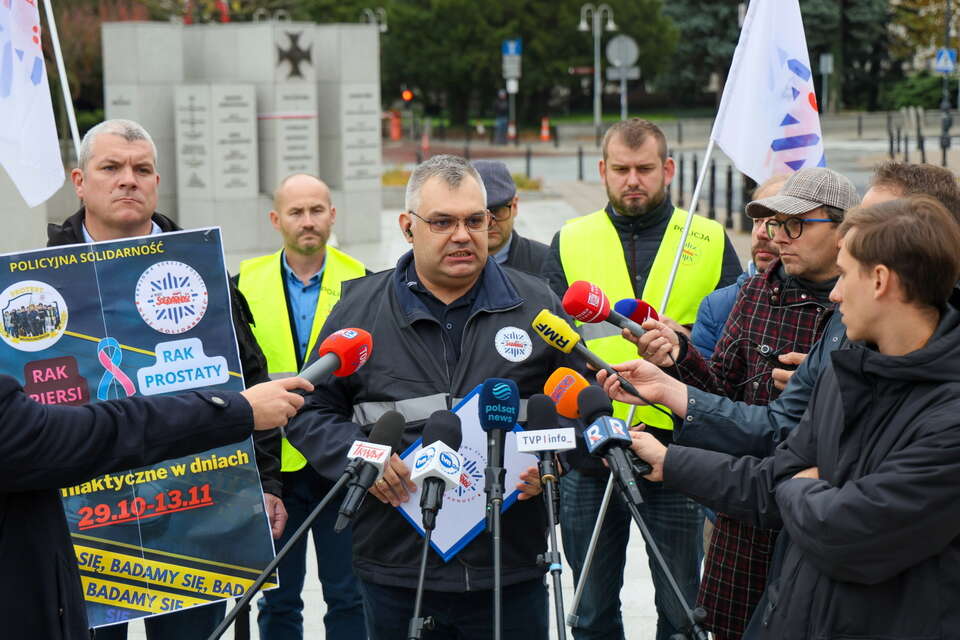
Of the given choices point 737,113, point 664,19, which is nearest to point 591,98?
point 664,19

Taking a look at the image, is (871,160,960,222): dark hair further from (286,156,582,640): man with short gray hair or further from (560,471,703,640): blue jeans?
(560,471,703,640): blue jeans

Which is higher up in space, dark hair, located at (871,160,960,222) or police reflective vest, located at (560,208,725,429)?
dark hair, located at (871,160,960,222)

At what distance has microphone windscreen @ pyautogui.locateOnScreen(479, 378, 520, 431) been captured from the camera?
328 centimetres

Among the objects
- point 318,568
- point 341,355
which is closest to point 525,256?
point 318,568

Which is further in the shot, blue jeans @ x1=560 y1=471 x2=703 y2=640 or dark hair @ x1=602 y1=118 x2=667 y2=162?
dark hair @ x1=602 y1=118 x2=667 y2=162

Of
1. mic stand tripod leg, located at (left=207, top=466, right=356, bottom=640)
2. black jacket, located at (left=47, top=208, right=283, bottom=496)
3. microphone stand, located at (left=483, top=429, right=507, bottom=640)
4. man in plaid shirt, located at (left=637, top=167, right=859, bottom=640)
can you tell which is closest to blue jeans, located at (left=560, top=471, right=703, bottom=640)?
man in plaid shirt, located at (left=637, top=167, right=859, bottom=640)

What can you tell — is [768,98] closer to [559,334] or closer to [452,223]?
[452,223]

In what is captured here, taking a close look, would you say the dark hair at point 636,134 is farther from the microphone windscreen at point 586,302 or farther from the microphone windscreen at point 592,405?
the microphone windscreen at point 592,405

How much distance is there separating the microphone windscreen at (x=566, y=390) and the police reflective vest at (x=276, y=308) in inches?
76.5

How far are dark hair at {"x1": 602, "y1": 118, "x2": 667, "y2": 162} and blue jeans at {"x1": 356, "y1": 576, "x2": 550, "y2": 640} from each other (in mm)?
2242

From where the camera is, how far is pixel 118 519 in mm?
4043

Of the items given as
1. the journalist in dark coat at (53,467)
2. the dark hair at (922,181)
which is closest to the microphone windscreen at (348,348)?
the journalist in dark coat at (53,467)

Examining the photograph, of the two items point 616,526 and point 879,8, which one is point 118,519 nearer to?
point 616,526

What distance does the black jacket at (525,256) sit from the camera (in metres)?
6.04
